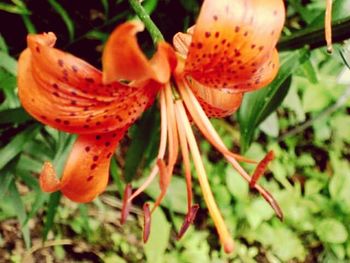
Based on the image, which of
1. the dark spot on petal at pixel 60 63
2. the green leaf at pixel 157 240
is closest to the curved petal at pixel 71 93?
the dark spot on petal at pixel 60 63

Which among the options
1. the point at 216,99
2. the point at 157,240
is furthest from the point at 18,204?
the point at 216,99

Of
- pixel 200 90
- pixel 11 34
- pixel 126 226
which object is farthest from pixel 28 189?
pixel 200 90

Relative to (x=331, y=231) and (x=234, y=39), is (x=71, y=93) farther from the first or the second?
(x=331, y=231)

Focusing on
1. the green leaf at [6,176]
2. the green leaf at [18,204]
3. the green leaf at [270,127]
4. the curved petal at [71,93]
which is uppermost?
the curved petal at [71,93]

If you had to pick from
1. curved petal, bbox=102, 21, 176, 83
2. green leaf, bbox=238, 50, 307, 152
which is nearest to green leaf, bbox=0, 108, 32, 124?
green leaf, bbox=238, 50, 307, 152

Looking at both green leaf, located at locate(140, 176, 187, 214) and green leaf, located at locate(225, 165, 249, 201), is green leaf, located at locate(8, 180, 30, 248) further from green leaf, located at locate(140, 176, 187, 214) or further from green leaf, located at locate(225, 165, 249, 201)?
green leaf, located at locate(225, 165, 249, 201)

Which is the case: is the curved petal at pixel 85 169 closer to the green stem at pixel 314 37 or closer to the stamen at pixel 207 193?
the stamen at pixel 207 193
